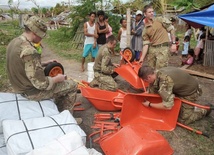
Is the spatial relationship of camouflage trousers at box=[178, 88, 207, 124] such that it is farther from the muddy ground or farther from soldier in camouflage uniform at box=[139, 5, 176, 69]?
soldier in camouflage uniform at box=[139, 5, 176, 69]

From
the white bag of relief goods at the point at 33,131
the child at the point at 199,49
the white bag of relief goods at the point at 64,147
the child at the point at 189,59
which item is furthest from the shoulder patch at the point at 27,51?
the child at the point at 199,49

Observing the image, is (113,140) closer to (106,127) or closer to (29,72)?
(106,127)

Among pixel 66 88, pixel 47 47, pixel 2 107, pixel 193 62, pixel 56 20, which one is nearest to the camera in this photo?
pixel 2 107

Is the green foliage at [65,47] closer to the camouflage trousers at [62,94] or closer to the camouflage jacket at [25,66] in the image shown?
the camouflage trousers at [62,94]

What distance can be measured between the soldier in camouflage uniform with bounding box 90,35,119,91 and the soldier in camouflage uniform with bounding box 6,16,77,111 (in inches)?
48.8

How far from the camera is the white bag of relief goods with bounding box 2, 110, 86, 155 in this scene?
2.12 meters

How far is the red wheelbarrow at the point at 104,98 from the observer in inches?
157

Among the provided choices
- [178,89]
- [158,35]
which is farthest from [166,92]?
[158,35]

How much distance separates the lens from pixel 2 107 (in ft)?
9.35

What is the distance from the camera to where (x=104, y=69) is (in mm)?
4449

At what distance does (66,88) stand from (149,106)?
135cm

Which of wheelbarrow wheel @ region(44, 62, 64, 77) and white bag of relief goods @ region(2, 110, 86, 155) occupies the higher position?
wheelbarrow wheel @ region(44, 62, 64, 77)

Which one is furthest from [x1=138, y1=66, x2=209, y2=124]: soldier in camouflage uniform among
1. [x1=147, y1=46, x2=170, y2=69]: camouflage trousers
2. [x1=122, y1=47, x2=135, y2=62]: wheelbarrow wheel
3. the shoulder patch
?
the shoulder patch

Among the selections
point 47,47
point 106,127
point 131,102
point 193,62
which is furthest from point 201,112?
point 47,47
